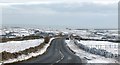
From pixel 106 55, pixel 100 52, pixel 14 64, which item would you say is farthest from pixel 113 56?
pixel 14 64

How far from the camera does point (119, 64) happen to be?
104 feet

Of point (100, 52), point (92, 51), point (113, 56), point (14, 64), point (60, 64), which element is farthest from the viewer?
point (92, 51)

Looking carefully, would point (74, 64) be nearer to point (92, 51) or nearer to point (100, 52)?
point (100, 52)

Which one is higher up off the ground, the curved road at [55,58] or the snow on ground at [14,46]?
the curved road at [55,58]

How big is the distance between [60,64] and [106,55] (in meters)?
17.4

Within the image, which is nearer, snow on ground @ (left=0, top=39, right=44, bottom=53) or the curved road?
the curved road

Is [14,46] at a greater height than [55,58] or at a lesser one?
lesser

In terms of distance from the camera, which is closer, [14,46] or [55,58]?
[55,58]

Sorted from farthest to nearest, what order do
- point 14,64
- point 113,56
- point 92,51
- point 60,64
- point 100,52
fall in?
point 92,51
point 100,52
point 113,56
point 60,64
point 14,64

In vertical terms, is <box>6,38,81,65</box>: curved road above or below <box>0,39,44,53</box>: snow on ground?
above

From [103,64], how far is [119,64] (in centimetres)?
182

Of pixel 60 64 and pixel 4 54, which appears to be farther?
pixel 4 54

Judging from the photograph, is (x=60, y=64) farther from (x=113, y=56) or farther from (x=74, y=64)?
(x=113, y=56)

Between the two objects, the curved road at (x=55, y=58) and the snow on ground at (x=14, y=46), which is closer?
the curved road at (x=55, y=58)
